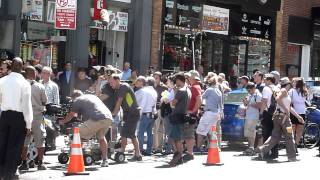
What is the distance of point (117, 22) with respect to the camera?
21.1m

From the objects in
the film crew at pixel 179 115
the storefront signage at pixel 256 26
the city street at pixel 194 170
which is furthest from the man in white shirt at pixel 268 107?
the storefront signage at pixel 256 26

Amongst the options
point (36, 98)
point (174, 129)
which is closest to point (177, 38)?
point (174, 129)

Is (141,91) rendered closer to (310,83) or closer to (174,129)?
(174,129)

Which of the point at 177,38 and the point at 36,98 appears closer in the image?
the point at 36,98

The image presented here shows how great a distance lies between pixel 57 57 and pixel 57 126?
6.94m

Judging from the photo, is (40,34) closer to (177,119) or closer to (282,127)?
(177,119)

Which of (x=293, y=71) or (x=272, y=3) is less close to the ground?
(x=272, y=3)

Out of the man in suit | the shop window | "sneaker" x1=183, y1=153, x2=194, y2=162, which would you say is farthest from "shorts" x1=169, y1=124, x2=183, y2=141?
the shop window

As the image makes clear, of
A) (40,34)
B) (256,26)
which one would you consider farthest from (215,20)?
(40,34)

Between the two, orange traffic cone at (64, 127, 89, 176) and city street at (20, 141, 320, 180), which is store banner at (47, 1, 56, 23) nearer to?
city street at (20, 141, 320, 180)

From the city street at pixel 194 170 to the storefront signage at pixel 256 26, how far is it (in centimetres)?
1225

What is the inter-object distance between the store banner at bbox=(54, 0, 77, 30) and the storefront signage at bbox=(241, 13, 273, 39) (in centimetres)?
1167

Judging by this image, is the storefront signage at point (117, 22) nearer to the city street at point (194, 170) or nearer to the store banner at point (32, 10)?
the store banner at point (32, 10)

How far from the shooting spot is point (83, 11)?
19.8m
